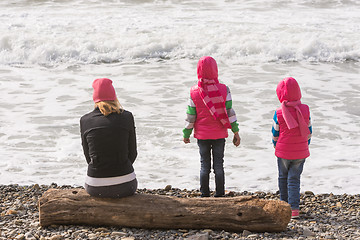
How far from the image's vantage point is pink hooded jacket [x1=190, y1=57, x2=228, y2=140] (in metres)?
5.06

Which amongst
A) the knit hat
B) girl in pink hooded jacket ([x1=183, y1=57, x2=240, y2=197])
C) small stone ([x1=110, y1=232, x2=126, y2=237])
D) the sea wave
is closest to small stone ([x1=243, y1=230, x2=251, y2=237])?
small stone ([x1=110, y1=232, x2=126, y2=237])

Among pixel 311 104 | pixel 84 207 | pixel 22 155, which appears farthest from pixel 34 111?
pixel 84 207

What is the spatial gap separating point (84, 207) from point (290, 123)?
196 cm

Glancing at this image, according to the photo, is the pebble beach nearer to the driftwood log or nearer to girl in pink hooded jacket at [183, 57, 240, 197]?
the driftwood log

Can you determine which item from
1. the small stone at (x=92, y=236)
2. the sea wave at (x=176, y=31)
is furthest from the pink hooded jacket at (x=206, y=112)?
the sea wave at (x=176, y=31)

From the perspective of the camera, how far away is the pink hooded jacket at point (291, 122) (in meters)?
4.77

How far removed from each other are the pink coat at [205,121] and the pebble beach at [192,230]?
3.51 feet

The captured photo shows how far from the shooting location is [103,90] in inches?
176

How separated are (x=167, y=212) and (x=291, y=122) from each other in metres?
1.38

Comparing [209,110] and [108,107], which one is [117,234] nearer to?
[108,107]

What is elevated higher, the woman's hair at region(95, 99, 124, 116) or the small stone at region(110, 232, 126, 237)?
the woman's hair at region(95, 99, 124, 116)

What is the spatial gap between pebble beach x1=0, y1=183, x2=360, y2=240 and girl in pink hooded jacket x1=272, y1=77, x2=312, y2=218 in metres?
0.37

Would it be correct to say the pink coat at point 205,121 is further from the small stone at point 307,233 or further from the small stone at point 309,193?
the small stone at point 309,193

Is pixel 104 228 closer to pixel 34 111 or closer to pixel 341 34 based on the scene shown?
pixel 34 111
